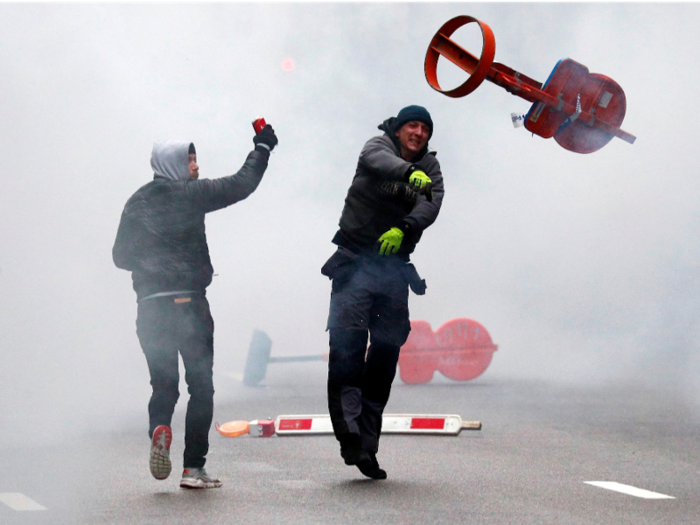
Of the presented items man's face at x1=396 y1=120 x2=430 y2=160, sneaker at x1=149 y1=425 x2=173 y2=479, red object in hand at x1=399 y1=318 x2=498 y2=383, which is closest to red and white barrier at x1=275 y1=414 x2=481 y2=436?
man's face at x1=396 y1=120 x2=430 y2=160

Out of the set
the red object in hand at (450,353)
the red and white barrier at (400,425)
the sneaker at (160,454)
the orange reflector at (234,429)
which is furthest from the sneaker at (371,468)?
the red object in hand at (450,353)

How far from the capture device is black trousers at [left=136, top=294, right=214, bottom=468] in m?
4.75

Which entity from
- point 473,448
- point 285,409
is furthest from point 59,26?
point 473,448

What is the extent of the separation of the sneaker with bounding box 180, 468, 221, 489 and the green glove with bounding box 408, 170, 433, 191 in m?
1.48

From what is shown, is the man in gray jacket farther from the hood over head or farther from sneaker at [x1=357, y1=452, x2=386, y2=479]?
the hood over head

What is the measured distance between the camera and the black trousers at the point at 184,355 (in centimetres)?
475

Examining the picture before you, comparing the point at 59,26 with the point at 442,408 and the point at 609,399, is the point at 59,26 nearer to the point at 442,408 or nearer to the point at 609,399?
the point at 442,408

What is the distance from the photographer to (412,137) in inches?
204

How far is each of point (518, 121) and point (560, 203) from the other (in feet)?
45.7

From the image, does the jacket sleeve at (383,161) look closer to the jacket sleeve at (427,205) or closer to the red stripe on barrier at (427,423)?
the jacket sleeve at (427,205)

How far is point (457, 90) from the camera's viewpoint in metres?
4.95

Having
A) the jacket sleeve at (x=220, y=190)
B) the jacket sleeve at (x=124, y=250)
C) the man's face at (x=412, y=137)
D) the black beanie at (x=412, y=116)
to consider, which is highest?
the black beanie at (x=412, y=116)

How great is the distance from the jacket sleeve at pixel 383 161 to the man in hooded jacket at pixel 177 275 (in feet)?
1.65

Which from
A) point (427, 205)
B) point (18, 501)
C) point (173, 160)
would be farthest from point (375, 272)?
point (18, 501)
